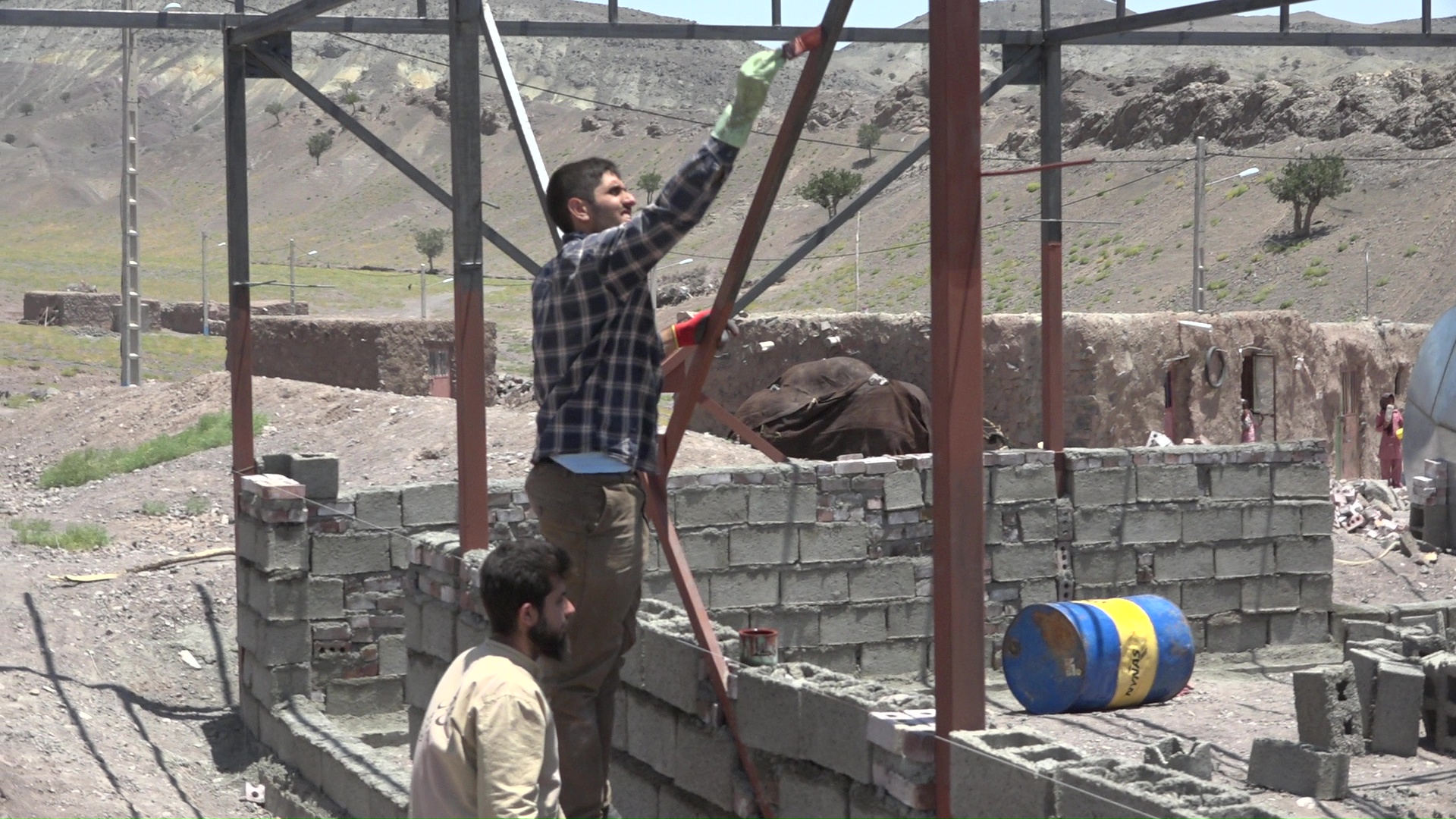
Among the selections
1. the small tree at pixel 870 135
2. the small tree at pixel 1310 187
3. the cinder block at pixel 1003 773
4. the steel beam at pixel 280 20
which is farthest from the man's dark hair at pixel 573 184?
the small tree at pixel 870 135

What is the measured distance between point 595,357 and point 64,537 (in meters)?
9.72

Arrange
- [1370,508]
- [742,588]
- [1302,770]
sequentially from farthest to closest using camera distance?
[1370,508], [742,588], [1302,770]

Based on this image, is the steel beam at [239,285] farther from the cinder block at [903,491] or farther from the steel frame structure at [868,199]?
the cinder block at [903,491]

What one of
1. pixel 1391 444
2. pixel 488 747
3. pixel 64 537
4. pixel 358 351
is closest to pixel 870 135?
pixel 358 351

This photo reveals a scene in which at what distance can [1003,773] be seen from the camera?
155 inches

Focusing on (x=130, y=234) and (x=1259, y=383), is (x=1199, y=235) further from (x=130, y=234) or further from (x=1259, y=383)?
(x=130, y=234)

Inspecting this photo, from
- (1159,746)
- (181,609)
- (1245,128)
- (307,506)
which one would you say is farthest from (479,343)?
(1245,128)

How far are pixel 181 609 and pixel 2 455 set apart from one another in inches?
346

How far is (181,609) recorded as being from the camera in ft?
34.8

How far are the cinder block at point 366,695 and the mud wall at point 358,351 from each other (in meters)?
13.1

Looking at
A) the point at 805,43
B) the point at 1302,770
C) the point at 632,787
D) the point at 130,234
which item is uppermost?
the point at 130,234

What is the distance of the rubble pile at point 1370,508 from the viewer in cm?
1516

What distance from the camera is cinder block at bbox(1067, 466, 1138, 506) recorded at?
34.2 feet

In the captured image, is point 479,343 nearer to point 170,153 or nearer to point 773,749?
point 773,749
